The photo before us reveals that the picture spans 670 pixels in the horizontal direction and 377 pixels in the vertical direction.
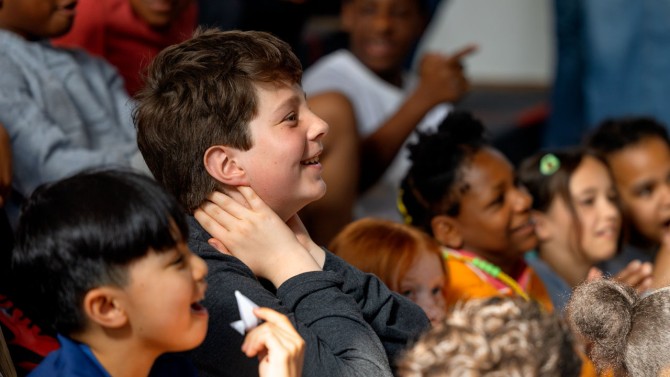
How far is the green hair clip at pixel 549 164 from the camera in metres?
3.04

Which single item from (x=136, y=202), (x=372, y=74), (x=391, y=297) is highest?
(x=136, y=202)

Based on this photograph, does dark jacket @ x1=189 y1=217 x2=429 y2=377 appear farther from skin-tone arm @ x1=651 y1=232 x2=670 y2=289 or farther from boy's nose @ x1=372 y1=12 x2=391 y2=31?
boy's nose @ x1=372 y1=12 x2=391 y2=31

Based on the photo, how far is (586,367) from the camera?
2277 millimetres

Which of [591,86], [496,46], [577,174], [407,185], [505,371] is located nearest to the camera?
[505,371]

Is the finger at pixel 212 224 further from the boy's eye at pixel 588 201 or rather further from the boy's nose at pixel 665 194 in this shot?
the boy's nose at pixel 665 194

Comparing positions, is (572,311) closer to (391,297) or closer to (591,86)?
(391,297)

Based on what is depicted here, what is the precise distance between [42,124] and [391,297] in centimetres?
94

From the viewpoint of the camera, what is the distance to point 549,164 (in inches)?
120

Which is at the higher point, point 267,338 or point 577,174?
point 267,338

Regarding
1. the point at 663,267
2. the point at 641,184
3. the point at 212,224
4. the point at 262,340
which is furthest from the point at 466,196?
the point at 262,340

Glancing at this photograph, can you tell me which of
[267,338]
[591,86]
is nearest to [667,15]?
[591,86]

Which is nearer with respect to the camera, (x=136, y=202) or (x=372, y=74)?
(x=136, y=202)

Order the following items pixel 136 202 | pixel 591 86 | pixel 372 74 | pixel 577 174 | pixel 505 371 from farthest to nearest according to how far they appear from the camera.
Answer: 1. pixel 591 86
2. pixel 372 74
3. pixel 577 174
4. pixel 136 202
5. pixel 505 371

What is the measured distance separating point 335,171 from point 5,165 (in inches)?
43.4
